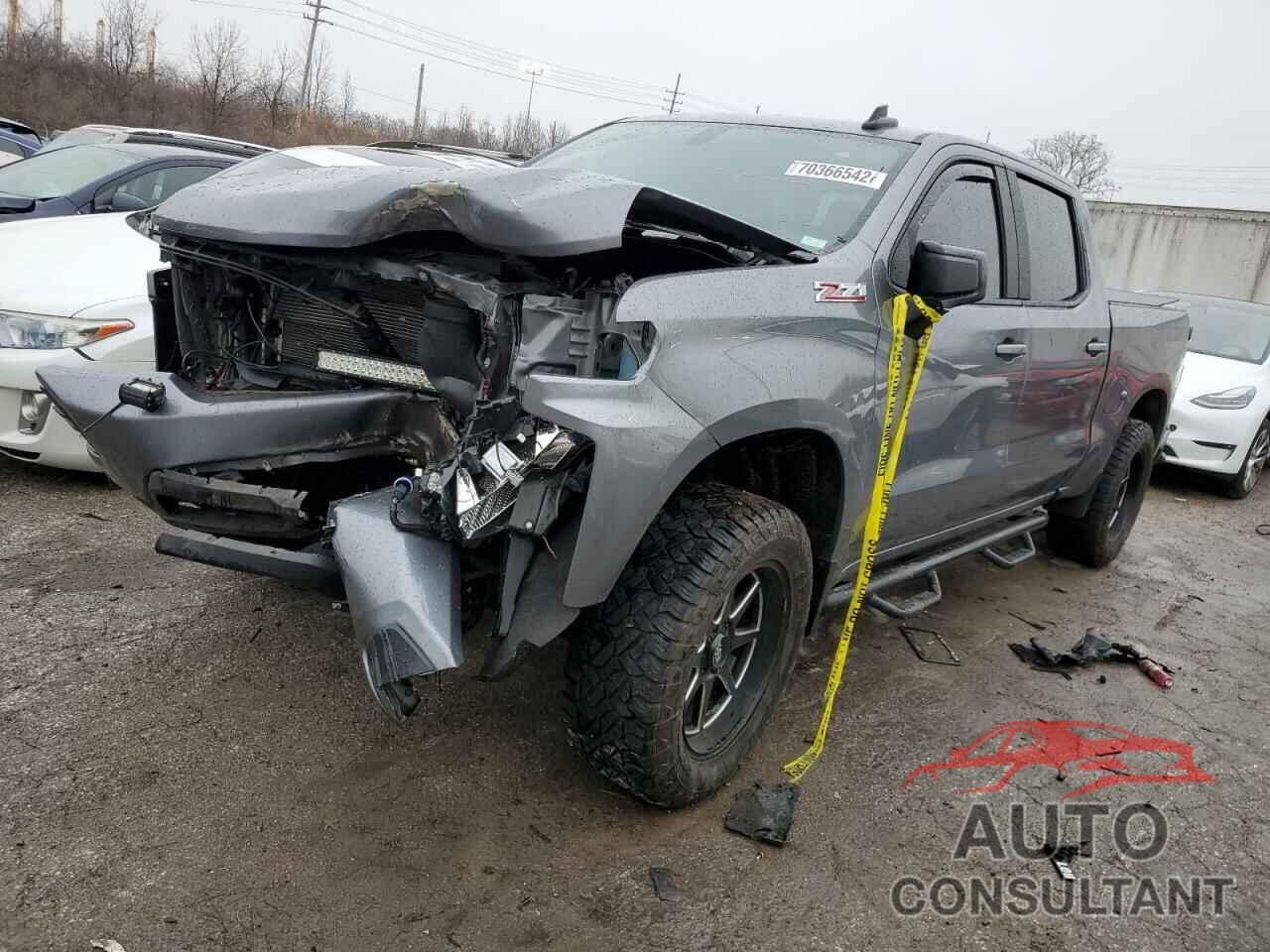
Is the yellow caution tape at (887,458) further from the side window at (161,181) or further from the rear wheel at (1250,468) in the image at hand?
the rear wheel at (1250,468)

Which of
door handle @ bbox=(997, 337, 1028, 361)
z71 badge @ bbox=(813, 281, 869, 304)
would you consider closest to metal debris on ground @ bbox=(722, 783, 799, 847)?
z71 badge @ bbox=(813, 281, 869, 304)

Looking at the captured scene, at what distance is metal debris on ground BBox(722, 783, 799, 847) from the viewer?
272 cm

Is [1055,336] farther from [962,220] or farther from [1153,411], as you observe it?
[1153,411]

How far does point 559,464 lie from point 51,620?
2185mm

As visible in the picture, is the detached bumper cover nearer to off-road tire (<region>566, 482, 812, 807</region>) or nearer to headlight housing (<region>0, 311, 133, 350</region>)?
off-road tire (<region>566, 482, 812, 807</region>)

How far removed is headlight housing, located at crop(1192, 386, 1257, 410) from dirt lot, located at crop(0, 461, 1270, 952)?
4.38 metres

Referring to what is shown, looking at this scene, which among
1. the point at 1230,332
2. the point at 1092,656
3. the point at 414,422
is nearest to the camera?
the point at 414,422

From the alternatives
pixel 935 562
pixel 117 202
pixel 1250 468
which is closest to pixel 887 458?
pixel 935 562

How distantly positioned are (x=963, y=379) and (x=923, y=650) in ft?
4.34

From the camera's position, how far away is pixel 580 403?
2.21 m

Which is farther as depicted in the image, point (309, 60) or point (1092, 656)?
point (309, 60)

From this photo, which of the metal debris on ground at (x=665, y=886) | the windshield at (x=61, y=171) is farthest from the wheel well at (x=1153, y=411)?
the windshield at (x=61, y=171)

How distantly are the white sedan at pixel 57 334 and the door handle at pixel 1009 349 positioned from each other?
11.0 ft

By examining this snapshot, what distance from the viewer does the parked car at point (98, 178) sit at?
21.0 ft
